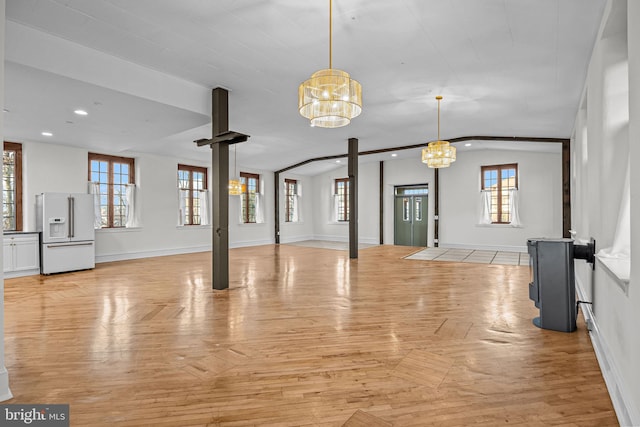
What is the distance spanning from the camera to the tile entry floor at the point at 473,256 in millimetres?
8023

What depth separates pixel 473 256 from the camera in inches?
354

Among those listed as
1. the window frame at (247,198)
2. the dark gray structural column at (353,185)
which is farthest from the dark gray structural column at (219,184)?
the window frame at (247,198)

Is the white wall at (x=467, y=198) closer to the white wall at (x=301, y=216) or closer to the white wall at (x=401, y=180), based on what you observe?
the white wall at (x=401, y=180)

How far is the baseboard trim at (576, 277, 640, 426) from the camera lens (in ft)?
5.67

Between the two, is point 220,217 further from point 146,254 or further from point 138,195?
point 146,254

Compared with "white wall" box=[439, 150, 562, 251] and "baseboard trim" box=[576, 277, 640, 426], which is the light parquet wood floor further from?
"white wall" box=[439, 150, 562, 251]

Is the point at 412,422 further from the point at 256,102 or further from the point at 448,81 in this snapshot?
the point at 256,102

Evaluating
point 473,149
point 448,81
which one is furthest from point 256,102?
point 473,149

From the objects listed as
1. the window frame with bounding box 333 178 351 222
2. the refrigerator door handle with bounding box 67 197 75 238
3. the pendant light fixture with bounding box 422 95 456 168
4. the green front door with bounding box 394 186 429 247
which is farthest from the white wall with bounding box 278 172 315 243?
the pendant light fixture with bounding box 422 95 456 168

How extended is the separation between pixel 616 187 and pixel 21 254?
9.11 metres

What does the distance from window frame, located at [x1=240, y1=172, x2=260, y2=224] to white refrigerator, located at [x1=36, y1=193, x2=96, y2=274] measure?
5.25 m

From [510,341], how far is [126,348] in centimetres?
345

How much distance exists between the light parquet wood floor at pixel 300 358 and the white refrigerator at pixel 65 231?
165cm

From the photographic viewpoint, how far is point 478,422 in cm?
186
